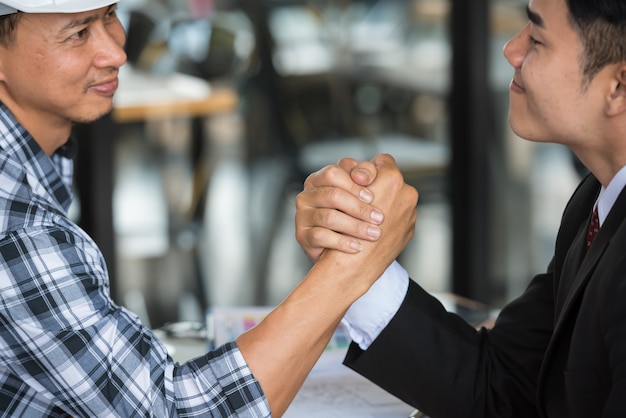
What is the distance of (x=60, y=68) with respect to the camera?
64.1 inches

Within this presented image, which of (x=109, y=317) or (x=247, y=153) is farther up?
(x=109, y=317)

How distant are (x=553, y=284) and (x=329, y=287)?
15.5 inches

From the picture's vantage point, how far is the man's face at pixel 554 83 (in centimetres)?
150

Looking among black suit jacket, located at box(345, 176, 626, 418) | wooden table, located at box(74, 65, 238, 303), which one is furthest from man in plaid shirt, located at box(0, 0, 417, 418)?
wooden table, located at box(74, 65, 238, 303)

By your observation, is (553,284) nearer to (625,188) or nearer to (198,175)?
(625,188)

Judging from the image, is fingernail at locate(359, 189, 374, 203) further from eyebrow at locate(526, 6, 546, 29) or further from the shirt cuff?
eyebrow at locate(526, 6, 546, 29)

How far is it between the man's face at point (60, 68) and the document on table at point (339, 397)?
594 millimetres

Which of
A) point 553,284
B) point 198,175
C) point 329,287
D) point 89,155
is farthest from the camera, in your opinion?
point 198,175

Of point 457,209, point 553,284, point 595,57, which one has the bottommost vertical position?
point 457,209

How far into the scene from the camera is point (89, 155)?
11.2 ft

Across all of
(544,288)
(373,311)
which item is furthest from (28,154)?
(544,288)

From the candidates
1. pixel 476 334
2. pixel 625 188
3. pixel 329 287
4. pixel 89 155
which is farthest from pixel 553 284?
pixel 89 155

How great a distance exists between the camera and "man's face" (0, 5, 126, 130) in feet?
5.28

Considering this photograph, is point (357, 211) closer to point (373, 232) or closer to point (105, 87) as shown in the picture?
point (373, 232)
